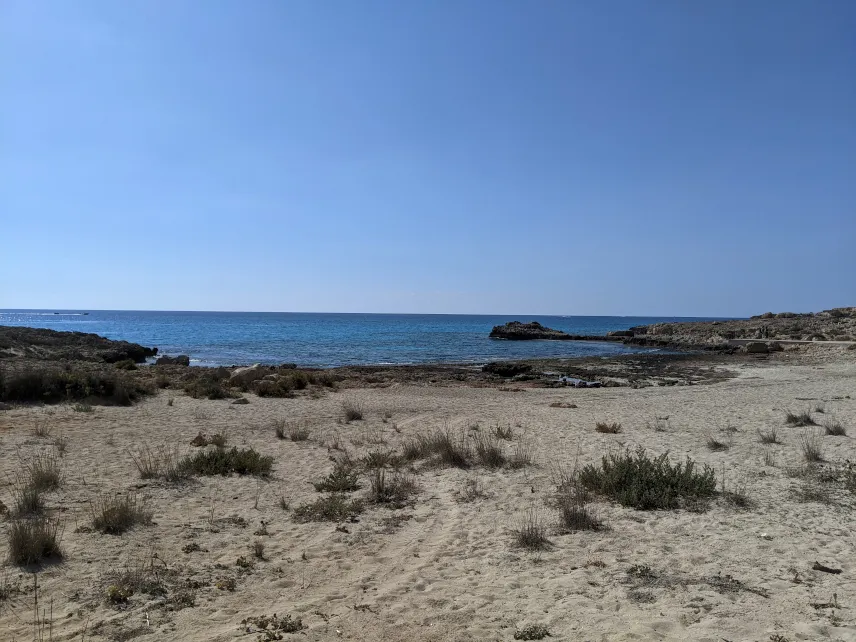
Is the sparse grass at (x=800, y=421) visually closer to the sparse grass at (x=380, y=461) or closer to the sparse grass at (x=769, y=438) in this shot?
the sparse grass at (x=769, y=438)

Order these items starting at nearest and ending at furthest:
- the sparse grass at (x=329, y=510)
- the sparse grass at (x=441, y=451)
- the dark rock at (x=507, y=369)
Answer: the sparse grass at (x=329, y=510) < the sparse grass at (x=441, y=451) < the dark rock at (x=507, y=369)

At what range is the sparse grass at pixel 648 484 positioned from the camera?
7458 millimetres

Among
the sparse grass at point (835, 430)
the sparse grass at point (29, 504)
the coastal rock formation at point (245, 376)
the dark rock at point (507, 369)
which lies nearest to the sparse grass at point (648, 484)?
the sparse grass at point (835, 430)

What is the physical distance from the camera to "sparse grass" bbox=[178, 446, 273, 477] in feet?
30.4

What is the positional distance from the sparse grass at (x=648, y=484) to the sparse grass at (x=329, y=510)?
12.1 ft

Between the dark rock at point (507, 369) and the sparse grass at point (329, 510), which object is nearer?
the sparse grass at point (329, 510)

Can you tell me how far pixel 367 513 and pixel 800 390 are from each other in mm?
21608

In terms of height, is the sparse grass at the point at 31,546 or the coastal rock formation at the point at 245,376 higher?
the sparse grass at the point at 31,546

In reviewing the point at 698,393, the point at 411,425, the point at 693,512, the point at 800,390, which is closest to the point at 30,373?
the point at 411,425

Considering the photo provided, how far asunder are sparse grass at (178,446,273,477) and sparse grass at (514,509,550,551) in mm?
5033

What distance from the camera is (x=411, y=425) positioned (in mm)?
15156

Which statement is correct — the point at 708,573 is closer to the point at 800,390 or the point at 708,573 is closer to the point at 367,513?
the point at 367,513

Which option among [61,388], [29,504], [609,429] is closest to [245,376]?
[61,388]

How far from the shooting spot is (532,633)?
13.8ft
